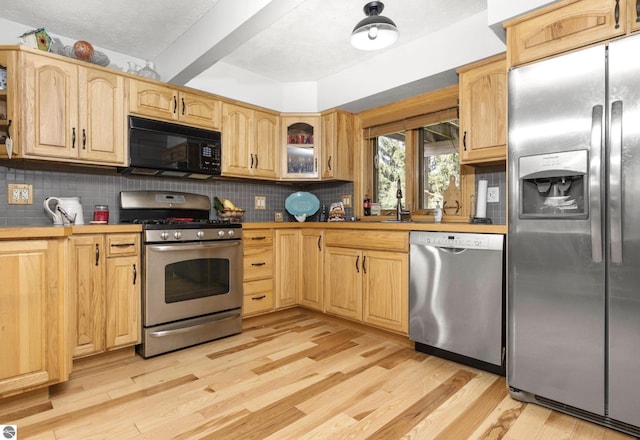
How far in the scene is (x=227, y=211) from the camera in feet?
10.4

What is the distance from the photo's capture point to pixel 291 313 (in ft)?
11.4

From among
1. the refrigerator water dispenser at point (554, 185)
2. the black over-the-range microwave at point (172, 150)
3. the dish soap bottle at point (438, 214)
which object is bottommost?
the dish soap bottle at point (438, 214)

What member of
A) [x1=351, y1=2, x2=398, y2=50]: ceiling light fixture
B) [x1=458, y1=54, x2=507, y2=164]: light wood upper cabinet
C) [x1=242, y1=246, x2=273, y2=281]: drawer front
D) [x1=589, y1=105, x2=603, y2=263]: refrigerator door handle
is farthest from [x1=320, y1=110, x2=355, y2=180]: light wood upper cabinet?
[x1=589, y1=105, x2=603, y2=263]: refrigerator door handle

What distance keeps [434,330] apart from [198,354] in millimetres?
1638

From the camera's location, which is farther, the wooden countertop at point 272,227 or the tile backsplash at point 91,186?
the tile backsplash at point 91,186

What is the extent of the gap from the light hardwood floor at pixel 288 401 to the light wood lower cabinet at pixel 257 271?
57cm

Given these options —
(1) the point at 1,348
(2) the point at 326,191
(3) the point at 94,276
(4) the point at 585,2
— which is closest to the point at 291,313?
(2) the point at 326,191

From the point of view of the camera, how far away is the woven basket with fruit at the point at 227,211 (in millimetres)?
3170

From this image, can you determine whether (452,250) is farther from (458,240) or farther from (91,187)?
(91,187)


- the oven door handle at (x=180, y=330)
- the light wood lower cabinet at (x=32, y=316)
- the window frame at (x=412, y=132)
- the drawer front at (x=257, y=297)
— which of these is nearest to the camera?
the light wood lower cabinet at (x=32, y=316)

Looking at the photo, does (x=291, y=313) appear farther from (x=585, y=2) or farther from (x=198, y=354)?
(x=585, y=2)

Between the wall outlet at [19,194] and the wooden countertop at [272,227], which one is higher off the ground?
the wall outlet at [19,194]

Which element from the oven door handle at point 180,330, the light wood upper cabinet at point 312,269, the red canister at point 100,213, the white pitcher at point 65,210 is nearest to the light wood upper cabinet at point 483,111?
the light wood upper cabinet at point 312,269

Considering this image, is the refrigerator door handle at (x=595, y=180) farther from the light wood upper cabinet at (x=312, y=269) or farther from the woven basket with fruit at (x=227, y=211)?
the woven basket with fruit at (x=227, y=211)
